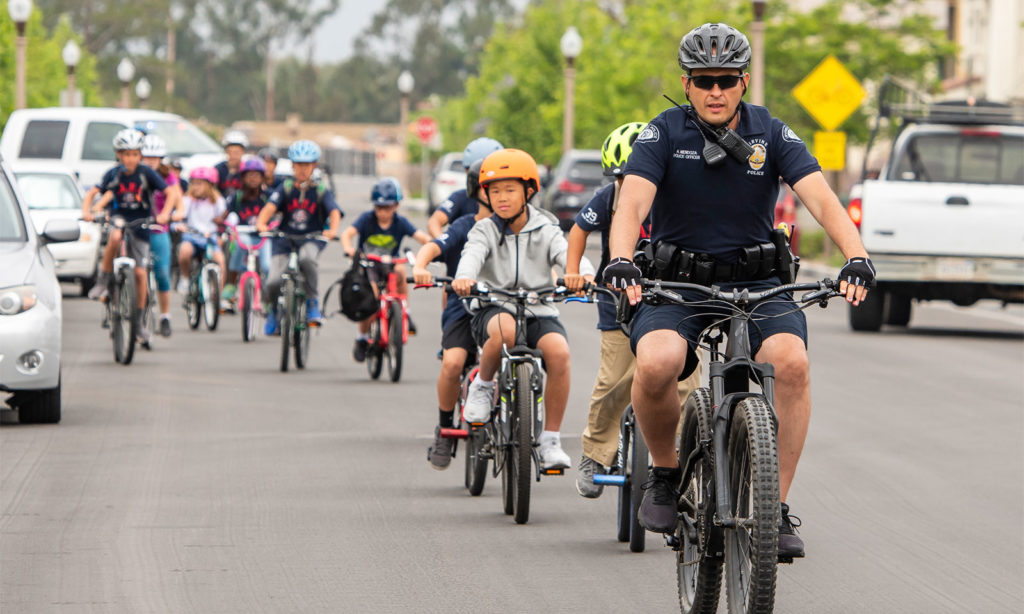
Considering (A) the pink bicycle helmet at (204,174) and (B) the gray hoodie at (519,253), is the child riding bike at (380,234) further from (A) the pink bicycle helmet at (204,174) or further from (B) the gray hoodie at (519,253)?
(B) the gray hoodie at (519,253)

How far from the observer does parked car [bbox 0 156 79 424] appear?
37.8ft

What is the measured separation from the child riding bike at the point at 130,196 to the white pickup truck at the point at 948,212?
22.3 ft

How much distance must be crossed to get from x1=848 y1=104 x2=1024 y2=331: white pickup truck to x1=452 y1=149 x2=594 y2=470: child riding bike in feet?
31.7

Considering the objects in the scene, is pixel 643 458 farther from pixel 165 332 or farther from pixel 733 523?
pixel 165 332

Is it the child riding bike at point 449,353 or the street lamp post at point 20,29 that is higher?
the street lamp post at point 20,29

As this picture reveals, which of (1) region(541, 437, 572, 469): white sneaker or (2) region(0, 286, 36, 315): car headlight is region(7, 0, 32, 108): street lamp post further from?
(1) region(541, 437, 572, 469): white sneaker

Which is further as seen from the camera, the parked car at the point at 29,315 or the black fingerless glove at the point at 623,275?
the parked car at the point at 29,315

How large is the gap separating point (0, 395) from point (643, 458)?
7198 mm

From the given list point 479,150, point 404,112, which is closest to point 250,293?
point 479,150

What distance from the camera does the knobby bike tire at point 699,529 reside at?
6.23m

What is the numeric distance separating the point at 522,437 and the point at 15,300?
14.2ft

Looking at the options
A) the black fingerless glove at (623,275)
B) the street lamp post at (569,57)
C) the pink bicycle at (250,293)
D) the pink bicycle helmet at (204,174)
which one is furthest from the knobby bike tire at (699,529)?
the street lamp post at (569,57)

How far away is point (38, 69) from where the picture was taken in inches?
2188

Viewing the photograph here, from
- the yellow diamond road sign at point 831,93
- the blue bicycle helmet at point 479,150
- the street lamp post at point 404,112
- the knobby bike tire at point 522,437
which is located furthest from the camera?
the street lamp post at point 404,112
